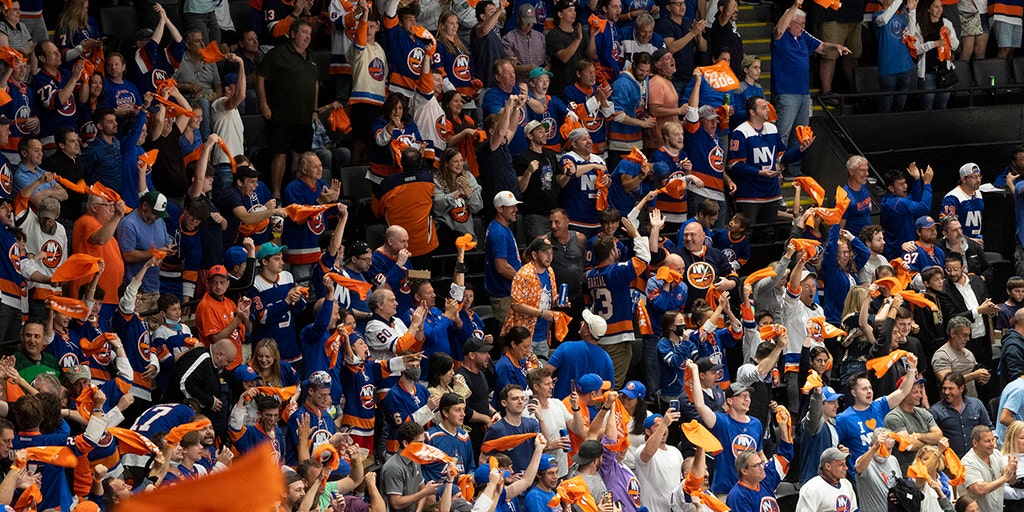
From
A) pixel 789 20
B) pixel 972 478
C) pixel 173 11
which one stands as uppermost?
pixel 173 11

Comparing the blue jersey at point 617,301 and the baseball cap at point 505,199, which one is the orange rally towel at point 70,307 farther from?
the blue jersey at point 617,301

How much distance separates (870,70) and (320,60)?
19.7ft

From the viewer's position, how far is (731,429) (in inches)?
440

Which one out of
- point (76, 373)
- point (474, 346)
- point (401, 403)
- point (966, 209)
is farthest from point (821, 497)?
point (76, 373)

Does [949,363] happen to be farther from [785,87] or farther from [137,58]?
[137,58]

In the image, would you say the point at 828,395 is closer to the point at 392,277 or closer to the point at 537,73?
the point at 392,277

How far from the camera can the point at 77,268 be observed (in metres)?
10.2

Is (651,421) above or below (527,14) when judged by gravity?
below

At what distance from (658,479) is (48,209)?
4472mm

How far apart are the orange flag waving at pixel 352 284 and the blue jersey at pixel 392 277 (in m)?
0.27

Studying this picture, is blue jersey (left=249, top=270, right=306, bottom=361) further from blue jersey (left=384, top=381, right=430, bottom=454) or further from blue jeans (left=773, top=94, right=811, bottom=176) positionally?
blue jeans (left=773, top=94, right=811, bottom=176)

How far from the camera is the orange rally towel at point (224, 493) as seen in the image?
3.02m

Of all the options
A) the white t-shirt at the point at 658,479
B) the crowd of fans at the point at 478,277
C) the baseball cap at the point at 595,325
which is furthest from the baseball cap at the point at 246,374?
the white t-shirt at the point at 658,479

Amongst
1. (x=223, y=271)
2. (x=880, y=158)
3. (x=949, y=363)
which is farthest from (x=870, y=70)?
(x=223, y=271)
